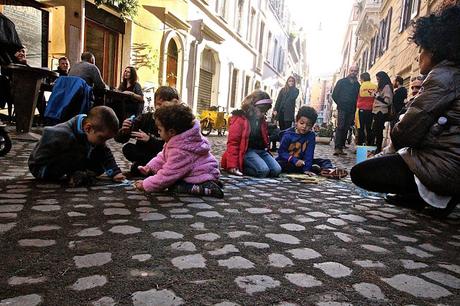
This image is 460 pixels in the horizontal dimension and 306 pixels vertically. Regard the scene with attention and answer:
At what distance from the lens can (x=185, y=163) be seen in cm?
324

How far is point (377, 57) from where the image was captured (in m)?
19.0

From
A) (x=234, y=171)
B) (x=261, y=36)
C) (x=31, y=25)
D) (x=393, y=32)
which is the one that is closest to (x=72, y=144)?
(x=234, y=171)

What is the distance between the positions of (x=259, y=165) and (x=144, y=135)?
1.55m

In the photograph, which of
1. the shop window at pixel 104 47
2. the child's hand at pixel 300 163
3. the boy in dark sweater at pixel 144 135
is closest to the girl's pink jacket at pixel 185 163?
the boy in dark sweater at pixel 144 135

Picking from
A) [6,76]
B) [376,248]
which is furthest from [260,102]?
[6,76]

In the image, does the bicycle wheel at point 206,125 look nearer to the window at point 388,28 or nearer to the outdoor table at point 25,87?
the outdoor table at point 25,87

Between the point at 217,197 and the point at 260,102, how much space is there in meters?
1.98

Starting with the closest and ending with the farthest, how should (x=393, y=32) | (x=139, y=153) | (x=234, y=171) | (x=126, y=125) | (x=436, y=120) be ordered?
(x=436, y=120) → (x=126, y=125) → (x=139, y=153) → (x=234, y=171) → (x=393, y=32)

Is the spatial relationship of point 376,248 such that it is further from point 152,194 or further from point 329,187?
point 329,187

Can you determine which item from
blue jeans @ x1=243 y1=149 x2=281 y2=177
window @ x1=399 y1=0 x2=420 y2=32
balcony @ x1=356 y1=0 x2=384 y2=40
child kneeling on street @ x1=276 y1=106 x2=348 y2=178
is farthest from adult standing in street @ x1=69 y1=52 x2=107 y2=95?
balcony @ x1=356 y1=0 x2=384 y2=40

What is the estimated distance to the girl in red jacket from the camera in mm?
4793

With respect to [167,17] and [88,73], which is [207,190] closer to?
[88,73]

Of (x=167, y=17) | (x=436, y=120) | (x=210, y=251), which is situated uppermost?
(x=167, y=17)

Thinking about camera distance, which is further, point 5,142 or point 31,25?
point 31,25
